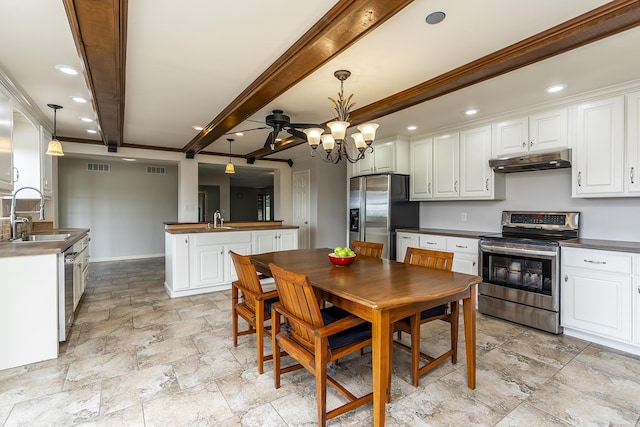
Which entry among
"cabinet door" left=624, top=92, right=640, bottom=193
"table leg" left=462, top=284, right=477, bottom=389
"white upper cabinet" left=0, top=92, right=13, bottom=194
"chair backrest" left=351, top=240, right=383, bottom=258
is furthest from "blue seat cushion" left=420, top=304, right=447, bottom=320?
"white upper cabinet" left=0, top=92, right=13, bottom=194

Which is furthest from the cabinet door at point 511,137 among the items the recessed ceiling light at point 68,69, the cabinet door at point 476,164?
the recessed ceiling light at point 68,69

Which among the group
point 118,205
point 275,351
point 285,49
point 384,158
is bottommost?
point 275,351

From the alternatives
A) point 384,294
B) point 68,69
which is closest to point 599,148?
point 384,294

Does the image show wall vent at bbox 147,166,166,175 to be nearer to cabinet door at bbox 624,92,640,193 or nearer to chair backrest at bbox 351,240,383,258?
chair backrest at bbox 351,240,383,258

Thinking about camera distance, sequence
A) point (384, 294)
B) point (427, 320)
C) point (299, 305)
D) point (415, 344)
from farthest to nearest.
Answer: point (427, 320) → point (415, 344) → point (299, 305) → point (384, 294)

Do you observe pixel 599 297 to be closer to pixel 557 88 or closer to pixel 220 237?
pixel 557 88

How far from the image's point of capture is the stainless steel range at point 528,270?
10.2ft

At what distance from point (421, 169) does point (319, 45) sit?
313cm

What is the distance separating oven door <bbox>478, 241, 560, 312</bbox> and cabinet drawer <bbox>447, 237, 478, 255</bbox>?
179 millimetres

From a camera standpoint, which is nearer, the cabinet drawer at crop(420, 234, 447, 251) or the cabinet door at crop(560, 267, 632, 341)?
the cabinet door at crop(560, 267, 632, 341)

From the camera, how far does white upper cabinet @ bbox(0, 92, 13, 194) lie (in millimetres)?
2750

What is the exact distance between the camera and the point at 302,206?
7.33m

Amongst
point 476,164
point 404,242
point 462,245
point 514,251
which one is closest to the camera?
point 514,251

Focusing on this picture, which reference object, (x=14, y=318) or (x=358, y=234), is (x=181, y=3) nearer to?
(x=14, y=318)
